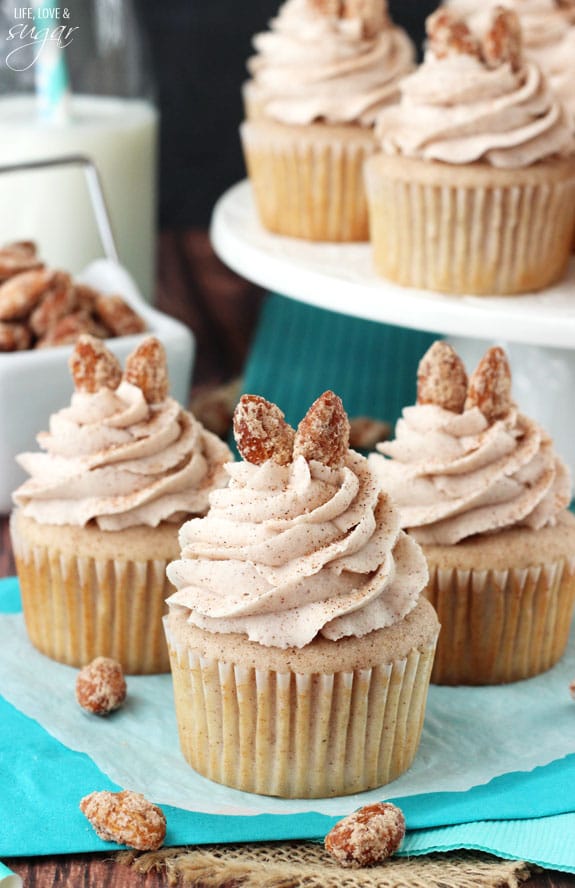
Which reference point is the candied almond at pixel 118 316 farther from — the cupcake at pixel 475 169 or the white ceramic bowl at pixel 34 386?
the cupcake at pixel 475 169

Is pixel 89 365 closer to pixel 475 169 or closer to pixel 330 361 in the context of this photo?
pixel 475 169

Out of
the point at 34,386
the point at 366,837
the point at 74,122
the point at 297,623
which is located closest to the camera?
the point at 366,837

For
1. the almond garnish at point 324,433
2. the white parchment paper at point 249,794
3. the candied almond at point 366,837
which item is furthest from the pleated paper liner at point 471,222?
the candied almond at point 366,837

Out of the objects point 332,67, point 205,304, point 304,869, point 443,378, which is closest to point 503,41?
point 332,67

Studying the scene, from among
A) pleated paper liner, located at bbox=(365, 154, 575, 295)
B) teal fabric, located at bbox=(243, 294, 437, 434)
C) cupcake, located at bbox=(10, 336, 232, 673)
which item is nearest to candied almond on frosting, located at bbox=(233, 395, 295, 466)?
cupcake, located at bbox=(10, 336, 232, 673)

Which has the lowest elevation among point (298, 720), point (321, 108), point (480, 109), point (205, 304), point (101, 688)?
point (205, 304)
